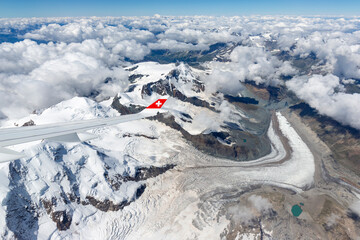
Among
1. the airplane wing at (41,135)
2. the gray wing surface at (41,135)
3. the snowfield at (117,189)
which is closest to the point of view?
the airplane wing at (41,135)

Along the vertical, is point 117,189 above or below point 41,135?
below

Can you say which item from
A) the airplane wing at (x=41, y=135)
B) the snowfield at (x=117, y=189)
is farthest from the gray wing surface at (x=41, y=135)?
the snowfield at (x=117, y=189)

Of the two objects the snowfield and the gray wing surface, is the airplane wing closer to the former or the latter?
the gray wing surface

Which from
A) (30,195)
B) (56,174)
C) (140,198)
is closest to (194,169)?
(140,198)

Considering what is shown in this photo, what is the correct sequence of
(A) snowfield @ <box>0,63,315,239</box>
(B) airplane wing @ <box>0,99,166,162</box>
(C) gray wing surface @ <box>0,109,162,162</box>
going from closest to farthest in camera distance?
(B) airplane wing @ <box>0,99,166,162</box>, (C) gray wing surface @ <box>0,109,162,162</box>, (A) snowfield @ <box>0,63,315,239</box>

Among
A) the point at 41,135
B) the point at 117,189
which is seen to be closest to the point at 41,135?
the point at 41,135

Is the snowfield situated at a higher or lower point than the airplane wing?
lower

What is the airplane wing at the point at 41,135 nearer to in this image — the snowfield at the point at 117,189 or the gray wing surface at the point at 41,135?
the gray wing surface at the point at 41,135

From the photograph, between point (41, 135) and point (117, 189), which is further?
point (117, 189)

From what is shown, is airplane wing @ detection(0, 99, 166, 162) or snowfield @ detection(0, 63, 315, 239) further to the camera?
snowfield @ detection(0, 63, 315, 239)

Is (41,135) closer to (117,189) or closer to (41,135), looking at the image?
(41,135)

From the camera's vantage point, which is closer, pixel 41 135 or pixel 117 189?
pixel 41 135

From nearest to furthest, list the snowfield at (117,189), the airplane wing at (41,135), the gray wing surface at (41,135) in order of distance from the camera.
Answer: the airplane wing at (41,135), the gray wing surface at (41,135), the snowfield at (117,189)

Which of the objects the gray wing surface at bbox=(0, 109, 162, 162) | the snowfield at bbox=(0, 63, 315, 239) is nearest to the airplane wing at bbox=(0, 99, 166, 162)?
the gray wing surface at bbox=(0, 109, 162, 162)
